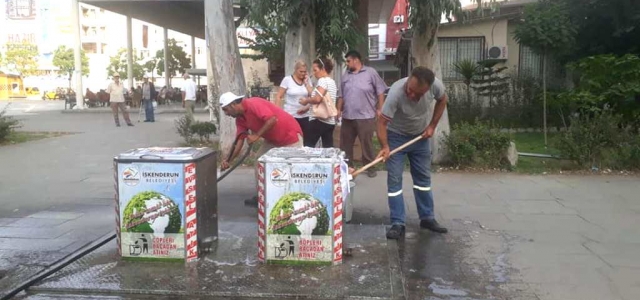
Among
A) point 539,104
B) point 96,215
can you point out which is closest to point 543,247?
point 96,215

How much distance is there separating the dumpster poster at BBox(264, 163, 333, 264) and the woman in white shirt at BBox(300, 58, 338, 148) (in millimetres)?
3365

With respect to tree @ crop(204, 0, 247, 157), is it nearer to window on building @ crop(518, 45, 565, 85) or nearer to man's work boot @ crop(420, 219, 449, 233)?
man's work boot @ crop(420, 219, 449, 233)

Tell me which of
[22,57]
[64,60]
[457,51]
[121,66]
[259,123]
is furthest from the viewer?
[121,66]

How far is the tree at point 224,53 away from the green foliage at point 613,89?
20.4 ft

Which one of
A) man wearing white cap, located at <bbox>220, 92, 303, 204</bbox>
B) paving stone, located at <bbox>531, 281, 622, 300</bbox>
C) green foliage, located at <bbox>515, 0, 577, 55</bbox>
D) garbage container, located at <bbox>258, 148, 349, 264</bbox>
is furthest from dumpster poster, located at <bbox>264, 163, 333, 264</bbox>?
green foliage, located at <bbox>515, 0, 577, 55</bbox>

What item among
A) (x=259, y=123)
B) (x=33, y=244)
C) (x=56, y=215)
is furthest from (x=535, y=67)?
(x=33, y=244)

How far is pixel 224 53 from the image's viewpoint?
421 inches

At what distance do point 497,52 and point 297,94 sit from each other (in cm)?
1081

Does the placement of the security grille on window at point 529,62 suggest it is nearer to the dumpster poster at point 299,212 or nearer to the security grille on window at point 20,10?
the dumpster poster at point 299,212

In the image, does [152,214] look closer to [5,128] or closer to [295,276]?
[295,276]

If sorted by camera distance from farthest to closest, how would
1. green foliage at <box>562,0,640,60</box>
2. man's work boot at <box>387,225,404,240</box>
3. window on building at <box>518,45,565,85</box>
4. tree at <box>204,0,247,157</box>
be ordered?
window on building at <box>518,45,565,85</box> → green foliage at <box>562,0,640,60</box> → tree at <box>204,0,247,157</box> → man's work boot at <box>387,225,404,240</box>

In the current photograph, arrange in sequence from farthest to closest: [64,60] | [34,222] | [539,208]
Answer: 1. [64,60]
2. [539,208]
3. [34,222]

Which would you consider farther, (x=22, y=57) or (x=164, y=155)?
(x=22, y=57)

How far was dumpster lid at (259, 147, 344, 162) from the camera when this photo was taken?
4.62 meters
